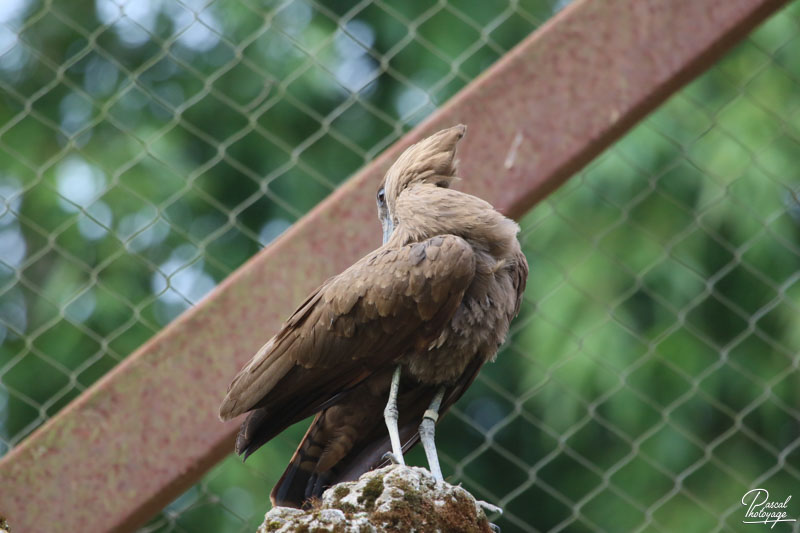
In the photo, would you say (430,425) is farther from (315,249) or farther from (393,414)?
(315,249)

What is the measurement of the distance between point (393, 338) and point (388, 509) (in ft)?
1.79

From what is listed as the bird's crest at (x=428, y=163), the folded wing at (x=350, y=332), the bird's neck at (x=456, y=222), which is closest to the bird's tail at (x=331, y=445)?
the folded wing at (x=350, y=332)

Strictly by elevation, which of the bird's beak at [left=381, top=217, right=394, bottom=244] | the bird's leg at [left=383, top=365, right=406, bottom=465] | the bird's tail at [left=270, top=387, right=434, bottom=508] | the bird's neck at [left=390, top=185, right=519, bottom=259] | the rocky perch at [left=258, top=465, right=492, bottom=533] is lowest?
the bird's tail at [left=270, top=387, right=434, bottom=508]

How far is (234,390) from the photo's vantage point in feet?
7.30

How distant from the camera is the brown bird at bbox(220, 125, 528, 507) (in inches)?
88.4

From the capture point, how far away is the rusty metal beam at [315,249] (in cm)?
233

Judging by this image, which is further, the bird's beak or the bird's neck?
the bird's beak

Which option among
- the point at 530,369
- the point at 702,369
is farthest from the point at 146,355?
the point at 702,369

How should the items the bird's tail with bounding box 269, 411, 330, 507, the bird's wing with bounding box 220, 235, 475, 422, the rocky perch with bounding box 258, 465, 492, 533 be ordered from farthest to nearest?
the bird's tail with bounding box 269, 411, 330, 507
the bird's wing with bounding box 220, 235, 475, 422
the rocky perch with bounding box 258, 465, 492, 533

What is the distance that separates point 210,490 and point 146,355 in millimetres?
2180

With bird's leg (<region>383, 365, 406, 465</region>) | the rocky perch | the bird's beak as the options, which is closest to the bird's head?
the bird's beak

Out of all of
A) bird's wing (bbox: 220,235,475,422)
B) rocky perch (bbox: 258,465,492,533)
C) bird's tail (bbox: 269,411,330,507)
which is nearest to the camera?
rocky perch (bbox: 258,465,492,533)

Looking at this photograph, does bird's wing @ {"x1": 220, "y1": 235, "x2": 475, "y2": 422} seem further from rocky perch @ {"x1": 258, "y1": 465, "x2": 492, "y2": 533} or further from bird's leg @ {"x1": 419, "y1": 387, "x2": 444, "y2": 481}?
rocky perch @ {"x1": 258, "y1": 465, "x2": 492, "y2": 533}

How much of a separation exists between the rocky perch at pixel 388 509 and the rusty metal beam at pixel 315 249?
592mm
